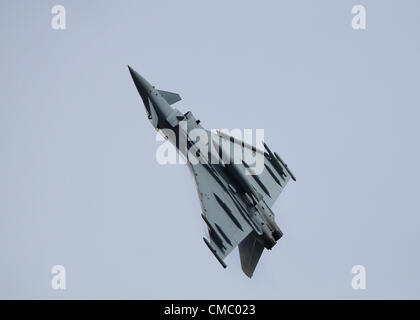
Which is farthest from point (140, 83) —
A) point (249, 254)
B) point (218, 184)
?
point (249, 254)

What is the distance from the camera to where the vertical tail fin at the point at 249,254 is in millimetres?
38406

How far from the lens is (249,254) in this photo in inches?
1517

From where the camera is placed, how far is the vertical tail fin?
38.4 metres

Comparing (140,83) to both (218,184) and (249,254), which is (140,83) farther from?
(249,254)

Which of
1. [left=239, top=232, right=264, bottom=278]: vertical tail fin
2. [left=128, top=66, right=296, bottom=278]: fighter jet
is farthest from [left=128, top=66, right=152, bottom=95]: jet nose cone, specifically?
[left=239, top=232, right=264, bottom=278]: vertical tail fin

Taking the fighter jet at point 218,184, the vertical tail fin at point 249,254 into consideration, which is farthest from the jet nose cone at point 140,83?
the vertical tail fin at point 249,254

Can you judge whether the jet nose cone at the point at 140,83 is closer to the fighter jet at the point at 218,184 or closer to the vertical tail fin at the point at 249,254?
the fighter jet at the point at 218,184

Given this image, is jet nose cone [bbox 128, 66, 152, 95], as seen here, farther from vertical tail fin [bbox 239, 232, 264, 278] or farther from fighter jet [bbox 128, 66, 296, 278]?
vertical tail fin [bbox 239, 232, 264, 278]

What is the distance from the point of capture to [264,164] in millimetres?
39688

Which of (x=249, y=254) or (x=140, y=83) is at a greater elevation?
(x=140, y=83)

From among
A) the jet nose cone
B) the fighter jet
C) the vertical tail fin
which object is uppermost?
the jet nose cone

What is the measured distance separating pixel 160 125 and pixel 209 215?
538 centimetres

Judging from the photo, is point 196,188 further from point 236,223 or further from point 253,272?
point 253,272

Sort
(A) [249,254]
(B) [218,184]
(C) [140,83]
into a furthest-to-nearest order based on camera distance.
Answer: (A) [249,254]
(C) [140,83]
(B) [218,184]
